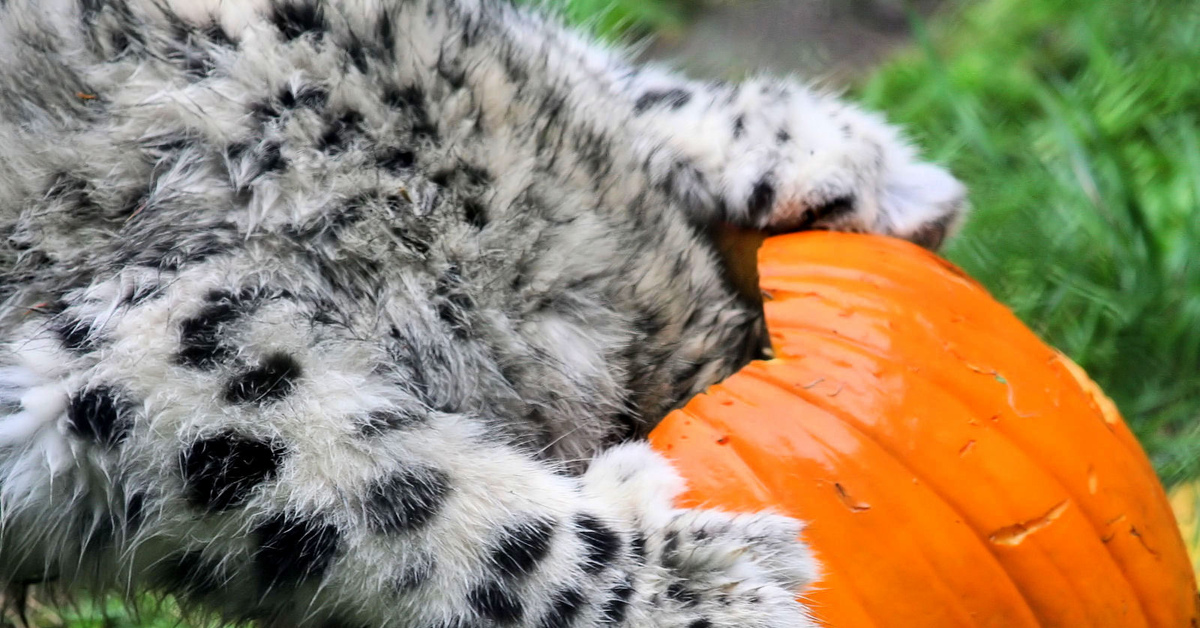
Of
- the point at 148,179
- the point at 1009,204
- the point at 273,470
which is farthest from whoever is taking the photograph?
the point at 1009,204

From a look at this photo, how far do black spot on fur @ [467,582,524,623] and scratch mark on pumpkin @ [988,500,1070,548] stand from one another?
78 centimetres

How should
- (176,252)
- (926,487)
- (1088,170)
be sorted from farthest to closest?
(1088,170)
(926,487)
(176,252)

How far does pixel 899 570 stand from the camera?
1652 millimetres

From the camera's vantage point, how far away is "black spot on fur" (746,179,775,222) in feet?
6.57

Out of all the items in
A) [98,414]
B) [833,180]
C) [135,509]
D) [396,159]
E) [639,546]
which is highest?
[833,180]

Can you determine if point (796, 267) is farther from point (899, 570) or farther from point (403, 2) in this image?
point (403, 2)

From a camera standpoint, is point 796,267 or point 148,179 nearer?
point 148,179

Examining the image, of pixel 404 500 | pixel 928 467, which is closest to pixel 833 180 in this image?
pixel 928 467

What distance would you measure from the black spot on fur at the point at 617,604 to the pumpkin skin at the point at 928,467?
0.25 metres

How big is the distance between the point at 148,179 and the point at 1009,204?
2.38 m

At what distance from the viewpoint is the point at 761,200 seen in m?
2.02

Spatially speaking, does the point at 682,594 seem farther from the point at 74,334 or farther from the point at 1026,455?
the point at 74,334

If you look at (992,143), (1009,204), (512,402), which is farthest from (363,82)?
(992,143)

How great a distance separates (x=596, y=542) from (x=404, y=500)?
248 mm
